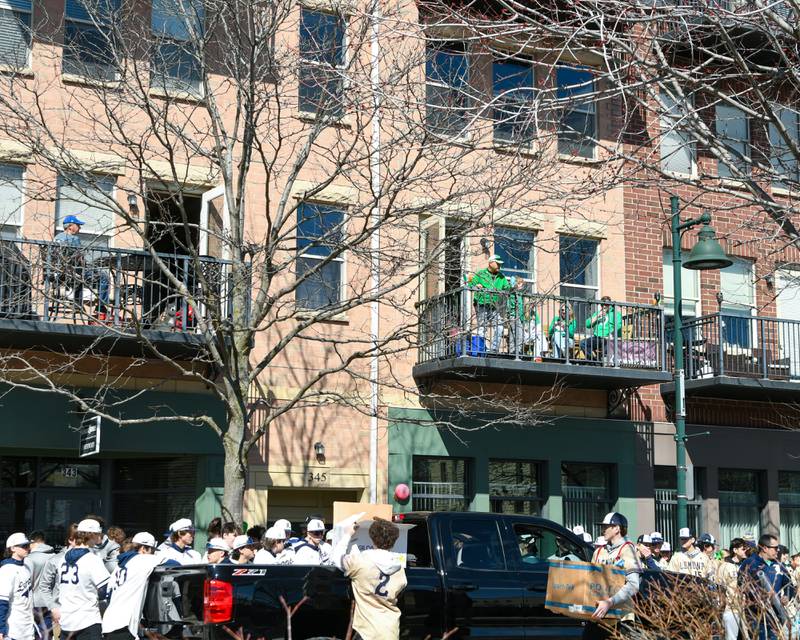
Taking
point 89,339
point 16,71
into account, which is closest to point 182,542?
point 89,339

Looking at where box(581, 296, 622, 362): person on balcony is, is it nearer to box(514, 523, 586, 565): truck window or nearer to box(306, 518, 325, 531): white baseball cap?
box(306, 518, 325, 531): white baseball cap

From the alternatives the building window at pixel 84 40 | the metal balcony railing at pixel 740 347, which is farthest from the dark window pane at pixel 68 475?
the metal balcony railing at pixel 740 347

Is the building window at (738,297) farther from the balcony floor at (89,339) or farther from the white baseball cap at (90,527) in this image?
the white baseball cap at (90,527)

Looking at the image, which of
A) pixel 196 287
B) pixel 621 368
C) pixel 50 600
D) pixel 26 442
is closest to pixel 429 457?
pixel 621 368

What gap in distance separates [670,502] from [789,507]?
104 inches

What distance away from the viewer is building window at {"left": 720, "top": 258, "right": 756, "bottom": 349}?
70.7ft

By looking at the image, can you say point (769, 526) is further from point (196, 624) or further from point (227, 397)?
point (196, 624)

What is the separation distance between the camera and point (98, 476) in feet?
61.3

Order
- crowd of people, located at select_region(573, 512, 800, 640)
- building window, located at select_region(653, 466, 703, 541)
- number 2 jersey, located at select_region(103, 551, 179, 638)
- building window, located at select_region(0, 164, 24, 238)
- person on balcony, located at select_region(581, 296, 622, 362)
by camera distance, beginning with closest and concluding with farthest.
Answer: crowd of people, located at select_region(573, 512, 800, 640) < number 2 jersey, located at select_region(103, 551, 179, 638) < building window, located at select_region(0, 164, 24, 238) < person on balcony, located at select_region(581, 296, 622, 362) < building window, located at select_region(653, 466, 703, 541)

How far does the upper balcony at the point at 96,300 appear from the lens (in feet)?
50.5

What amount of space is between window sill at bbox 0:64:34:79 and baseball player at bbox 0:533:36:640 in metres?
7.23

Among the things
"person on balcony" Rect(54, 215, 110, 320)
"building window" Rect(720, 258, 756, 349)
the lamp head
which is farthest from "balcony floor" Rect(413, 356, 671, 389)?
"person on balcony" Rect(54, 215, 110, 320)

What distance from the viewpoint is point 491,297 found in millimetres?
18469

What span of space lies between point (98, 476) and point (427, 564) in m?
9.10
